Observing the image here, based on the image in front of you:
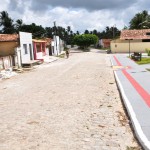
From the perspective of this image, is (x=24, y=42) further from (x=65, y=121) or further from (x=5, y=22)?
(x=5, y=22)

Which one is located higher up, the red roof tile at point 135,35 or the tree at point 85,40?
the red roof tile at point 135,35

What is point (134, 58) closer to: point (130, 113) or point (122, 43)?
point (122, 43)

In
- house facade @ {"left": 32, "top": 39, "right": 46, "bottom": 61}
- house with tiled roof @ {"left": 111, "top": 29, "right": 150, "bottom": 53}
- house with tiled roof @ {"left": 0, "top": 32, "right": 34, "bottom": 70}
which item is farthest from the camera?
house with tiled roof @ {"left": 111, "top": 29, "right": 150, "bottom": 53}

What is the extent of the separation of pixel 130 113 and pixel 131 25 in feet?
238

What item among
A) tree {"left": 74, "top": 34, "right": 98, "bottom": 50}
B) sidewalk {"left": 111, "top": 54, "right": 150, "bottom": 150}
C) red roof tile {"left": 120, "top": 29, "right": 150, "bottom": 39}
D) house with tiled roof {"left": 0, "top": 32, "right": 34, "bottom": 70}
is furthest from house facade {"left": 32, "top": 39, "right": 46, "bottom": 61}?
tree {"left": 74, "top": 34, "right": 98, "bottom": 50}

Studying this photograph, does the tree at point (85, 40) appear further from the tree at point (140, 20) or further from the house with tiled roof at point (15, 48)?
the house with tiled roof at point (15, 48)

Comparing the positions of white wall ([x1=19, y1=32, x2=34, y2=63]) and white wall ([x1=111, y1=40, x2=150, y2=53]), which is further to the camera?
white wall ([x1=111, y1=40, x2=150, y2=53])

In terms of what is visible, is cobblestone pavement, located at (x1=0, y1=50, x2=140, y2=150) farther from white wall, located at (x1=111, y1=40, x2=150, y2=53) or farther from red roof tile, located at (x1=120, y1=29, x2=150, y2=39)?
red roof tile, located at (x1=120, y1=29, x2=150, y2=39)

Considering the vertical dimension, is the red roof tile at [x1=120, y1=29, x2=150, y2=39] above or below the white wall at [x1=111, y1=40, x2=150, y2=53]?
above

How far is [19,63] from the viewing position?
105 ft

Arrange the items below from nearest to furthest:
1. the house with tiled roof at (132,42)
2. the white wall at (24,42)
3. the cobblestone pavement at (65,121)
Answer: the cobblestone pavement at (65,121), the white wall at (24,42), the house with tiled roof at (132,42)

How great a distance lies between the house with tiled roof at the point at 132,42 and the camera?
57.6 meters

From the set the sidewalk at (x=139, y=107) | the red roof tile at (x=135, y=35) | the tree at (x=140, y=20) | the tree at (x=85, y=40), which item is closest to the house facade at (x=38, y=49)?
the red roof tile at (x=135, y=35)

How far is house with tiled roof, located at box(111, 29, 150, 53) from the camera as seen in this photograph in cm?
5761
